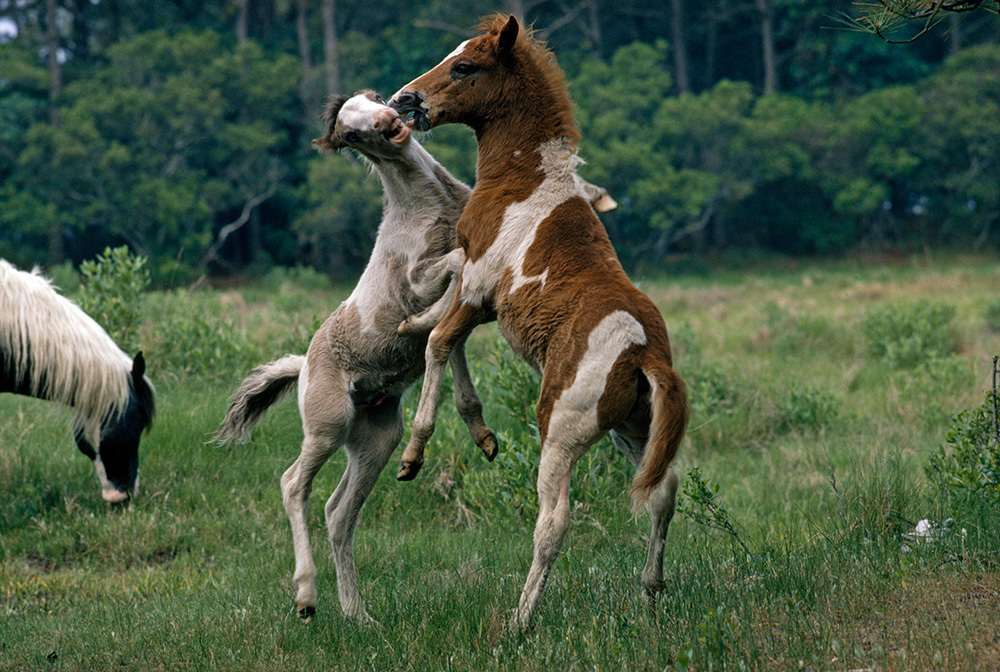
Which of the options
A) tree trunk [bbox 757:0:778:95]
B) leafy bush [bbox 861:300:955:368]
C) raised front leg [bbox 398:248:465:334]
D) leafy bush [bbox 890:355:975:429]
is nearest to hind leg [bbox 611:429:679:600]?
raised front leg [bbox 398:248:465:334]

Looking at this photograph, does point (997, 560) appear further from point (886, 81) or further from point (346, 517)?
point (886, 81)

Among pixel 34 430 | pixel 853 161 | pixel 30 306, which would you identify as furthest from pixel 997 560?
pixel 853 161

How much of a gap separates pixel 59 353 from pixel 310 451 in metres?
3.16

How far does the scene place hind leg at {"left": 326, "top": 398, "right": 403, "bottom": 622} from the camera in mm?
4805

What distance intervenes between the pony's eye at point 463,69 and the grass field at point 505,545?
227 cm

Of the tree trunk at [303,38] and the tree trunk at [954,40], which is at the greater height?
the tree trunk at [303,38]

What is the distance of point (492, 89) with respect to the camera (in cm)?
396

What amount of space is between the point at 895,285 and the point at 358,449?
774 inches

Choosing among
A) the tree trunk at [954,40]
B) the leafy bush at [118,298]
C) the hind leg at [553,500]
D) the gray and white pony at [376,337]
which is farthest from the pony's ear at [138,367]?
the tree trunk at [954,40]

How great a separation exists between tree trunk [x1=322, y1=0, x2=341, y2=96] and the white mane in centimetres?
2555

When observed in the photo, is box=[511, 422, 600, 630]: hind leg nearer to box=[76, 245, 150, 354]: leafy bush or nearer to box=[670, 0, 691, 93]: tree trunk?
box=[76, 245, 150, 354]: leafy bush

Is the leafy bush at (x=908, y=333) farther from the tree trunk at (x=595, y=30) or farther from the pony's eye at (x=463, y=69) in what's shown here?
the tree trunk at (x=595, y=30)

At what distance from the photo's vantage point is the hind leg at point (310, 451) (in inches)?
177

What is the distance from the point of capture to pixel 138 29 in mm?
34938
